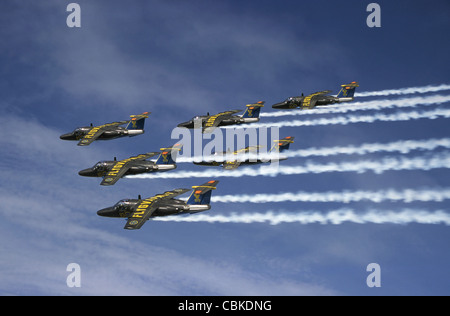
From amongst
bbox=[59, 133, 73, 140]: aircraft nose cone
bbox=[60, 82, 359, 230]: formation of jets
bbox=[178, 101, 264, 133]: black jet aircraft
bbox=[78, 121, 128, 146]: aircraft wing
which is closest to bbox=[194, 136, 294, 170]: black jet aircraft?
bbox=[60, 82, 359, 230]: formation of jets

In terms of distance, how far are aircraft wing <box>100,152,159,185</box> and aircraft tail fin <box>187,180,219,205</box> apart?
1454 cm

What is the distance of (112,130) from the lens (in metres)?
122

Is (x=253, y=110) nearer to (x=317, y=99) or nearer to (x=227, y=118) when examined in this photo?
(x=227, y=118)

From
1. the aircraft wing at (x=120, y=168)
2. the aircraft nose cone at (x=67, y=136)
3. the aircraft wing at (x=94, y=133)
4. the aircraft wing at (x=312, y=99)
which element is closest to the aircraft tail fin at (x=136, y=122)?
the aircraft wing at (x=94, y=133)

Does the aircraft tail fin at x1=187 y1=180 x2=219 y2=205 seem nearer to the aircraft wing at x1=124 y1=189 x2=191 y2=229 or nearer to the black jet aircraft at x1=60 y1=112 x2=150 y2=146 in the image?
the aircraft wing at x1=124 y1=189 x2=191 y2=229

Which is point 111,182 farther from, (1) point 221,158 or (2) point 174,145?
(1) point 221,158

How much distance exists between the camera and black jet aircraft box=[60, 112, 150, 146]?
4754 inches

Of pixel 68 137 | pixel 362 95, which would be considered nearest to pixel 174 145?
pixel 68 137

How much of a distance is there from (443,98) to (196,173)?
42.8 meters

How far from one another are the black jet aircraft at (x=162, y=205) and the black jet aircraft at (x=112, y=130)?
2049 cm

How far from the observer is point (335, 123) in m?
113

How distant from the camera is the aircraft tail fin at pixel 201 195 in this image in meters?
101

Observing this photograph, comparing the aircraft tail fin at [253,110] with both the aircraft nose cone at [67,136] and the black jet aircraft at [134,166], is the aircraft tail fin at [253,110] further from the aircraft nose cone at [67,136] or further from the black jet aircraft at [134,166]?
the aircraft nose cone at [67,136]

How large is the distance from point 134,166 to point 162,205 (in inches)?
578
